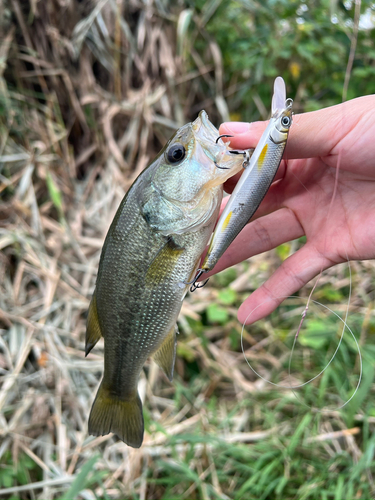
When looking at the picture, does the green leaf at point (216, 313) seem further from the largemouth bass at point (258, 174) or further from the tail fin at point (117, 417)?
the largemouth bass at point (258, 174)

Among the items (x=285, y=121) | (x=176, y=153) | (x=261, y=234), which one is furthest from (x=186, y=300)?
(x=285, y=121)

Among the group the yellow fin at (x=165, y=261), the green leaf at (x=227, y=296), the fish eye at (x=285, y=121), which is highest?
the fish eye at (x=285, y=121)

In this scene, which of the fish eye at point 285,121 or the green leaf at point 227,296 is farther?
the green leaf at point 227,296

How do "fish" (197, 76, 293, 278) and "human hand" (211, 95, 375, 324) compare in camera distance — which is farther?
"human hand" (211, 95, 375, 324)

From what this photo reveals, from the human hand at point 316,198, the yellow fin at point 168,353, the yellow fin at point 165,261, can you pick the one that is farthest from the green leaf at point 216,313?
the yellow fin at point 165,261

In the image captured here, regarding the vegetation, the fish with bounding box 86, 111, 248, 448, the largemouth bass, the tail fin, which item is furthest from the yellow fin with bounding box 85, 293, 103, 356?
the vegetation

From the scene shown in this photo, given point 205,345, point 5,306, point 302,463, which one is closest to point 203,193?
point 205,345

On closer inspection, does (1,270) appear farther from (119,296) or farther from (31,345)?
(119,296)

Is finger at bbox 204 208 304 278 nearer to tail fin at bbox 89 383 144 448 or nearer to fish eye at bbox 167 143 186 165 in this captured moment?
fish eye at bbox 167 143 186 165
